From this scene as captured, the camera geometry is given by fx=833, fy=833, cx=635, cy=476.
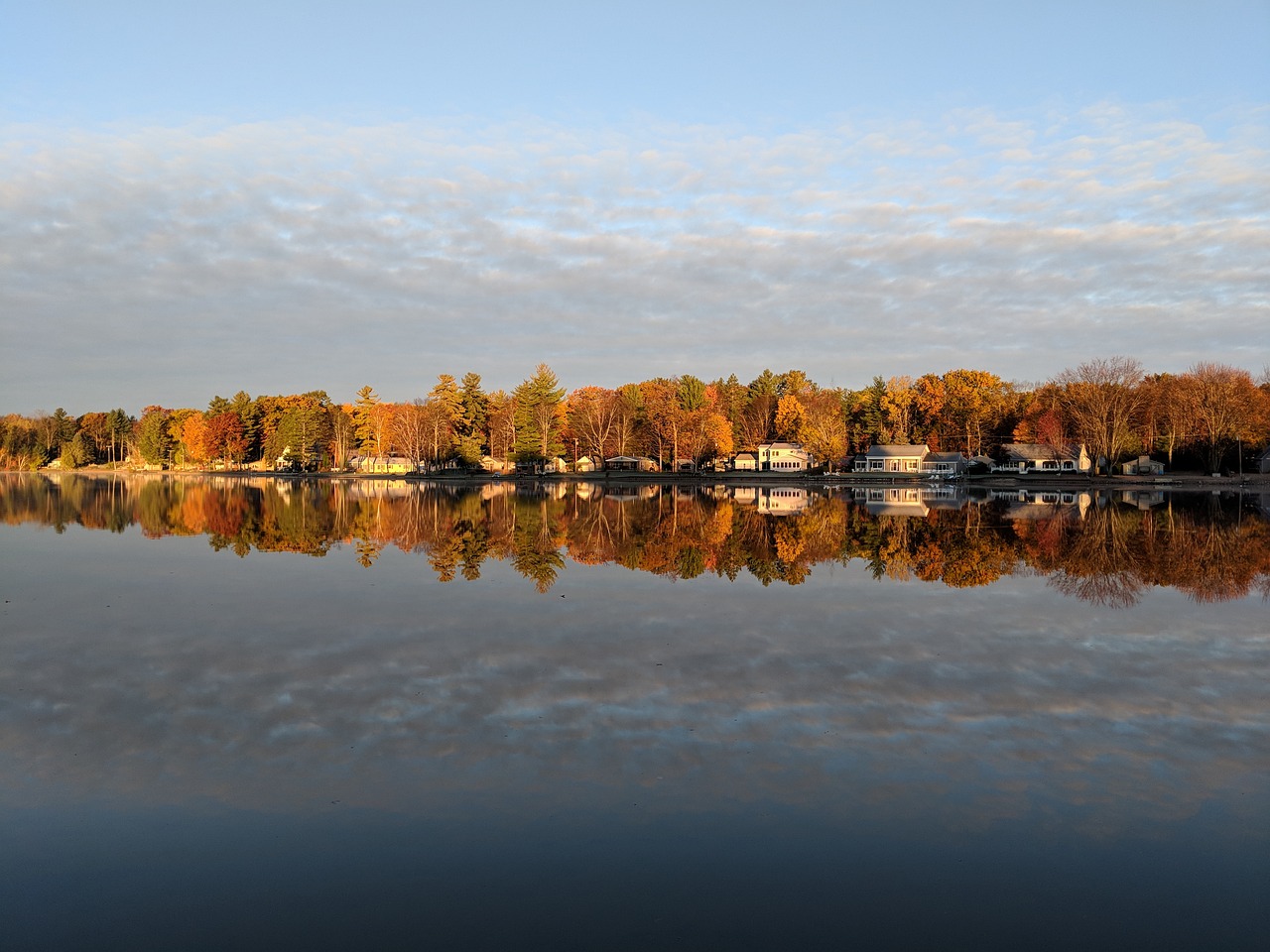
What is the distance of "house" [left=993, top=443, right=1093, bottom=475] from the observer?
327ft

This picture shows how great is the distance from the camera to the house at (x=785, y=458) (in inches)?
4097

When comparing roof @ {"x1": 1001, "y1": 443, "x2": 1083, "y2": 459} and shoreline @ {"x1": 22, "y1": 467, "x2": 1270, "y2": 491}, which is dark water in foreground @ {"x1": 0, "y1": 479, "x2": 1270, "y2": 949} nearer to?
shoreline @ {"x1": 22, "y1": 467, "x2": 1270, "y2": 491}

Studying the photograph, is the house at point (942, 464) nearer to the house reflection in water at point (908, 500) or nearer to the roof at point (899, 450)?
the roof at point (899, 450)

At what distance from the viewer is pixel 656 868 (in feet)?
19.6

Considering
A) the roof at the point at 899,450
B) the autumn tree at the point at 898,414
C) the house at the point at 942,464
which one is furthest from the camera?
the autumn tree at the point at 898,414

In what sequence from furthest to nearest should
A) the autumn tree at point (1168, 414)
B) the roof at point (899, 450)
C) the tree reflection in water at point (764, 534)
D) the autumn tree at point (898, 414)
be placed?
the autumn tree at point (898, 414) < the roof at point (899, 450) < the autumn tree at point (1168, 414) < the tree reflection in water at point (764, 534)

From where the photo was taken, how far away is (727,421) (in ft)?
355

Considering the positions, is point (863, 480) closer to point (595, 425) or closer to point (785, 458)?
point (785, 458)

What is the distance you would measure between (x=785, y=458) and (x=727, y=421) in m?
9.22

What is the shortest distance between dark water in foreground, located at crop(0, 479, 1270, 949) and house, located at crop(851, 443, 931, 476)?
276ft

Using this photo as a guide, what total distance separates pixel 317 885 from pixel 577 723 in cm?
348

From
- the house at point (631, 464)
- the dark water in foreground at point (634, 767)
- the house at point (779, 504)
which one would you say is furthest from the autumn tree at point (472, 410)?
Result: the dark water in foreground at point (634, 767)

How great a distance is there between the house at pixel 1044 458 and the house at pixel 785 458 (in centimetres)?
2394

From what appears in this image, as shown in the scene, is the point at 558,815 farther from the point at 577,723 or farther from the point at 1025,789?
the point at 1025,789
